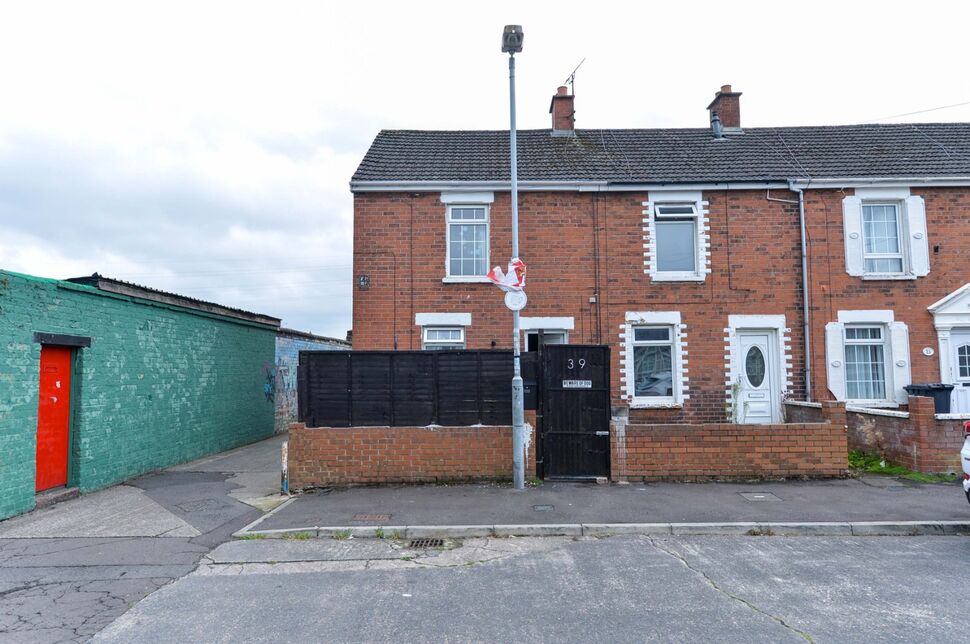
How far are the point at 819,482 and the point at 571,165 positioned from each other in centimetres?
836

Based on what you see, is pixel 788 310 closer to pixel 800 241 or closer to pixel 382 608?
pixel 800 241

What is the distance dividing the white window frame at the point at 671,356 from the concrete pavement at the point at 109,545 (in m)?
7.40

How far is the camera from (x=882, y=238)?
13.1 metres

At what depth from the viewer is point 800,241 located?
509 inches

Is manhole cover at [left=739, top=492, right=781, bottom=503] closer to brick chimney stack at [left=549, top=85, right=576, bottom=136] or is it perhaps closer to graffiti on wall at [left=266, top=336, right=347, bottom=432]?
brick chimney stack at [left=549, top=85, right=576, bottom=136]

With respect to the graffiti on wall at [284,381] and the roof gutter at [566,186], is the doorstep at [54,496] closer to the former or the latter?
the roof gutter at [566,186]

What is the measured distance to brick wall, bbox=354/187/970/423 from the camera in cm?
1266

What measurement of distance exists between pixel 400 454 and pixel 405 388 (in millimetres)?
1053

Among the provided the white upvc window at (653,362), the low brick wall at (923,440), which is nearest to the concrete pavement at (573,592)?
the low brick wall at (923,440)

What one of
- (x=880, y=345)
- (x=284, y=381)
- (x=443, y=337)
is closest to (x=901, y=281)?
(x=880, y=345)

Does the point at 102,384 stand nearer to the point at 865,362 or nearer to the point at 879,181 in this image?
the point at 865,362

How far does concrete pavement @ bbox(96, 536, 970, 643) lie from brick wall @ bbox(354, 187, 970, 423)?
20.6 feet

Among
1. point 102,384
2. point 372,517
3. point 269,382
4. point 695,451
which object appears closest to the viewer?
point 372,517

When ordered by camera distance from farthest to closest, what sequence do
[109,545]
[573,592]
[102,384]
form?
[102,384] → [109,545] → [573,592]
